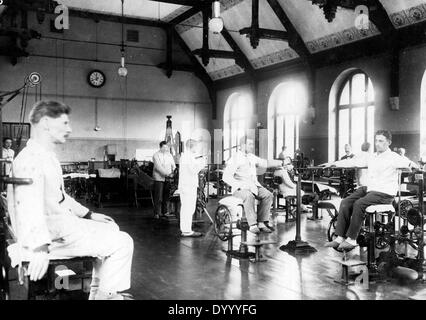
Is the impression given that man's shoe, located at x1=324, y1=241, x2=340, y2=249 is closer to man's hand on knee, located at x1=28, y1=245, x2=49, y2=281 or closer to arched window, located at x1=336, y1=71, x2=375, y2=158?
man's hand on knee, located at x1=28, y1=245, x2=49, y2=281

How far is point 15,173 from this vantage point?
2.78 m

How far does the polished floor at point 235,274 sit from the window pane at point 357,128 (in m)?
5.82

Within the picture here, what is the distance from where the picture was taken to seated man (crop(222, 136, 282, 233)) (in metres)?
6.64

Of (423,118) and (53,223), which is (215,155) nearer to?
(423,118)

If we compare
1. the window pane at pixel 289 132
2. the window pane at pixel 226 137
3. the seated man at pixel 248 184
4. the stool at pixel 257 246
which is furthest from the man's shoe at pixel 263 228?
the window pane at pixel 226 137

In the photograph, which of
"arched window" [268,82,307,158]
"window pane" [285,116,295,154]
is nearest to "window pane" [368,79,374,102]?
"arched window" [268,82,307,158]

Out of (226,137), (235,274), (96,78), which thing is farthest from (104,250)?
(226,137)

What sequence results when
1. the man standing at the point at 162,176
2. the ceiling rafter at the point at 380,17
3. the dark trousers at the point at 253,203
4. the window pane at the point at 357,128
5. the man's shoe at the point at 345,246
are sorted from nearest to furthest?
1. the man's shoe at the point at 345,246
2. the dark trousers at the point at 253,203
3. the man standing at the point at 162,176
4. the ceiling rafter at the point at 380,17
5. the window pane at the point at 357,128

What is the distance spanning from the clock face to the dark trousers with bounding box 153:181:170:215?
8.84 meters

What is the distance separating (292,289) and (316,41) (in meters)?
9.87

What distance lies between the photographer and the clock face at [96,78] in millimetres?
16703

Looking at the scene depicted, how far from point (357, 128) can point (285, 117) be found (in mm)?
3062

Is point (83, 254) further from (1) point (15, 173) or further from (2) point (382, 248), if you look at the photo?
(2) point (382, 248)

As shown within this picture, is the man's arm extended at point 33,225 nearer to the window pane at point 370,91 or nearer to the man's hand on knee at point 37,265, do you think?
the man's hand on knee at point 37,265
